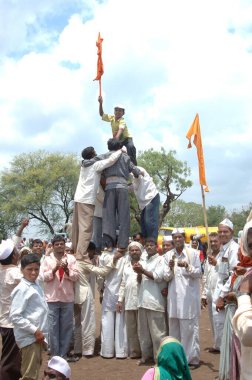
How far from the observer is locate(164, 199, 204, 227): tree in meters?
78.4

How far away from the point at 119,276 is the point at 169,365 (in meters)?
4.86

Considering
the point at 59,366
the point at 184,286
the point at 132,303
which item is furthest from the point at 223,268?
the point at 59,366

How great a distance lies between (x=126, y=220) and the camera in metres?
8.67

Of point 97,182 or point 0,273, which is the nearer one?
point 0,273

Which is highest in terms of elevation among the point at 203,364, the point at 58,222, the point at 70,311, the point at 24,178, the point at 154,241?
the point at 24,178

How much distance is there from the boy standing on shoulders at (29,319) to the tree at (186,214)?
7179 centimetres

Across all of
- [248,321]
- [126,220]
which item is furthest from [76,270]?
[248,321]

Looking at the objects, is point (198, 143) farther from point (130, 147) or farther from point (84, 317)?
point (84, 317)

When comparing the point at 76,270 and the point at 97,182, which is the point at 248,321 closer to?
the point at 76,270

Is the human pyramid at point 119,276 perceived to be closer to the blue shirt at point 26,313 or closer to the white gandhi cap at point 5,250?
the white gandhi cap at point 5,250

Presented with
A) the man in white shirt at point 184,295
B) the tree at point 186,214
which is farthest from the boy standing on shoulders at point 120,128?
the tree at point 186,214

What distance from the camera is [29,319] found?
16.6ft

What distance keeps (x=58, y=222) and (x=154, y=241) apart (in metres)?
42.4

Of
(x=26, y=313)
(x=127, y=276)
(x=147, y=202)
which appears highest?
(x=147, y=202)
